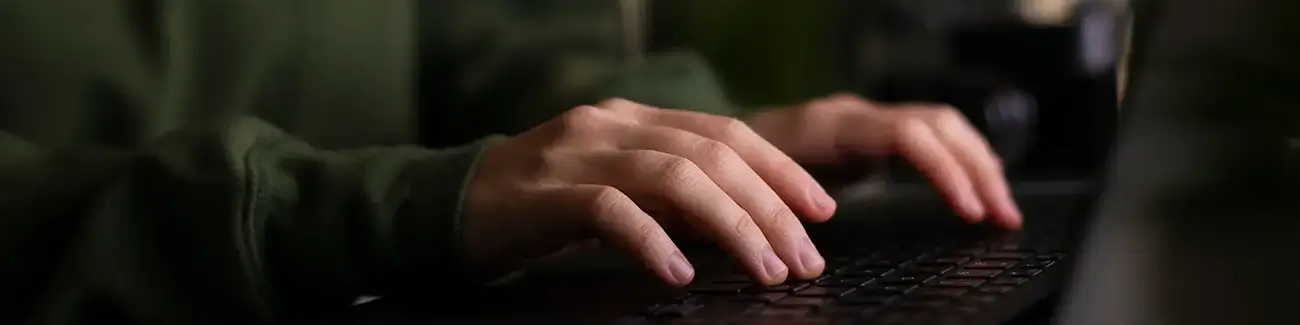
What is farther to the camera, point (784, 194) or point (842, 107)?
point (842, 107)

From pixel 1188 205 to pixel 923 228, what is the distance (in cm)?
15

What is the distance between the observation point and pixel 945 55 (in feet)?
3.36

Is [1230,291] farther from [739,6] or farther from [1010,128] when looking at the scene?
[739,6]

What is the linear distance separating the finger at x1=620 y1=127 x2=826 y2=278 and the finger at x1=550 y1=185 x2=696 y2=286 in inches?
1.2

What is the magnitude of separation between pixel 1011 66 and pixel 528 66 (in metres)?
0.41

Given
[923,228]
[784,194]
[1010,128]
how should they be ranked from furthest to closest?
[1010,128]
[923,228]
[784,194]

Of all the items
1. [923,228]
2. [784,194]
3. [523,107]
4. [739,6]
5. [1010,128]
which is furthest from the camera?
[739,6]

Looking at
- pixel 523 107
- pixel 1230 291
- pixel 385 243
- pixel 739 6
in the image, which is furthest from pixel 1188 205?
pixel 739 6

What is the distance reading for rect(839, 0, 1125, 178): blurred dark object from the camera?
958 mm

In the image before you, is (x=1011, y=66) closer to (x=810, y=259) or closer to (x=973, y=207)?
(x=973, y=207)

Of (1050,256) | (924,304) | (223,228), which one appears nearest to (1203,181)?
(1050,256)

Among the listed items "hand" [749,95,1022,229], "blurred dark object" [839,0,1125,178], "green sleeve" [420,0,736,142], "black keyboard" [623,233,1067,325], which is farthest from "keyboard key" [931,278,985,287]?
"blurred dark object" [839,0,1125,178]

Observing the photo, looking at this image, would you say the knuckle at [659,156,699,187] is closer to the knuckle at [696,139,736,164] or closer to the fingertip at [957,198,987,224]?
the knuckle at [696,139,736,164]

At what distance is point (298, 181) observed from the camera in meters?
0.38
